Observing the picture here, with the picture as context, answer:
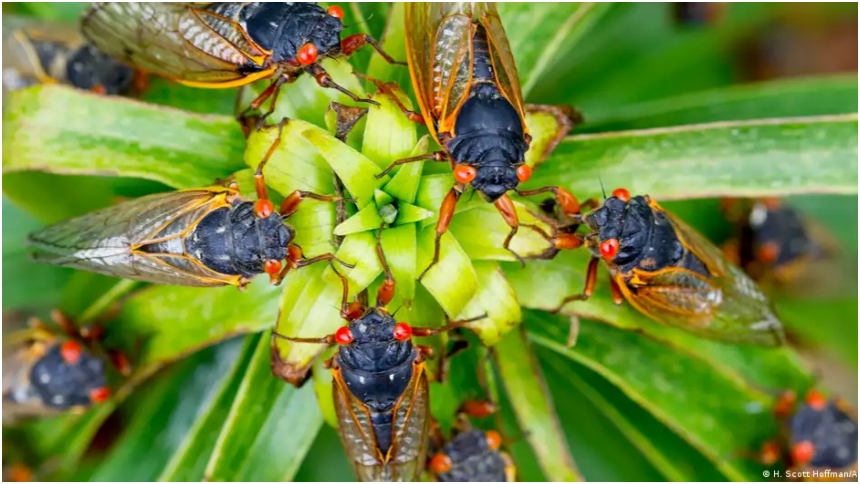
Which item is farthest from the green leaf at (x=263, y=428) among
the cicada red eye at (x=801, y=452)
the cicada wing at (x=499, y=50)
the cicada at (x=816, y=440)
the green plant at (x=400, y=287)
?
the cicada red eye at (x=801, y=452)

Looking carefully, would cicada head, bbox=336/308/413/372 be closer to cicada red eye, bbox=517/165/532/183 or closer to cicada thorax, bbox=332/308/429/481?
cicada thorax, bbox=332/308/429/481

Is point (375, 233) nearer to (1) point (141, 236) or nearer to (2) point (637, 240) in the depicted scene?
(1) point (141, 236)

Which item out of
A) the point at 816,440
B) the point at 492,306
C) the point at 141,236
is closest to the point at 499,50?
the point at 492,306

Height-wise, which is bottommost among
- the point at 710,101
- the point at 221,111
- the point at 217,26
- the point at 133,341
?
the point at 133,341

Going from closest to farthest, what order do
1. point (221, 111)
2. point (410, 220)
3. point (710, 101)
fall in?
point (410, 220) < point (221, 111) < point (710, 101)

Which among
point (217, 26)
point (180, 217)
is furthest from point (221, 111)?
point (180, 217)

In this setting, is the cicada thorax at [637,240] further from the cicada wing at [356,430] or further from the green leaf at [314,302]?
the cicada wing at [356,430]

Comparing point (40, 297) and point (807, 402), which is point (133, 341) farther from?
point (807, 402)
